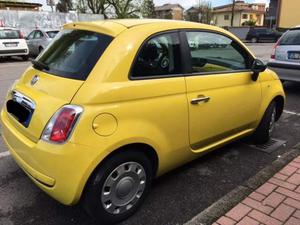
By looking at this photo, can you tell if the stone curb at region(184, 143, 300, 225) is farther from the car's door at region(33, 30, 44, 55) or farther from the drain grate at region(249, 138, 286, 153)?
the car's door at region(33, 30, 44, 55)

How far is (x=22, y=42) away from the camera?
15.3 metres

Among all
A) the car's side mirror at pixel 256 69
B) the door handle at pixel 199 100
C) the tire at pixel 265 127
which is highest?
the car's side mirror at pixel 256 69

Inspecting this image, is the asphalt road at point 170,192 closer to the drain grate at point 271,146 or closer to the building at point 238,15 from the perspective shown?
the drain grate at point 271,146

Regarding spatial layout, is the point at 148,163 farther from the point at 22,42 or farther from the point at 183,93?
the point at 22,42

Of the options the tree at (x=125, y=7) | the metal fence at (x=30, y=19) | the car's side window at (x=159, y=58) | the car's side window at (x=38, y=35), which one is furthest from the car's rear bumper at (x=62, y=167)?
the tree at (x=125, y=7)

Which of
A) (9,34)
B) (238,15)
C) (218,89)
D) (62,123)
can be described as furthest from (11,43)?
(238,15)

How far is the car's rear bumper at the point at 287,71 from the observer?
23.8 feet

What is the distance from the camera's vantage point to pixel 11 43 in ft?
48.9

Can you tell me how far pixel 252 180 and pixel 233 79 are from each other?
1.10 metres

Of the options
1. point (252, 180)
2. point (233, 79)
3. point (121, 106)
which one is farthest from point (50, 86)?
point (252, 180)

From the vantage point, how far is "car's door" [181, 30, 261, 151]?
3283 millimetres

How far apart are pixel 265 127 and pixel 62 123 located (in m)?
2.92

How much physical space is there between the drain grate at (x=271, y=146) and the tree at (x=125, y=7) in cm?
3922

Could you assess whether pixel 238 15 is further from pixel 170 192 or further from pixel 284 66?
pixel 170 192
